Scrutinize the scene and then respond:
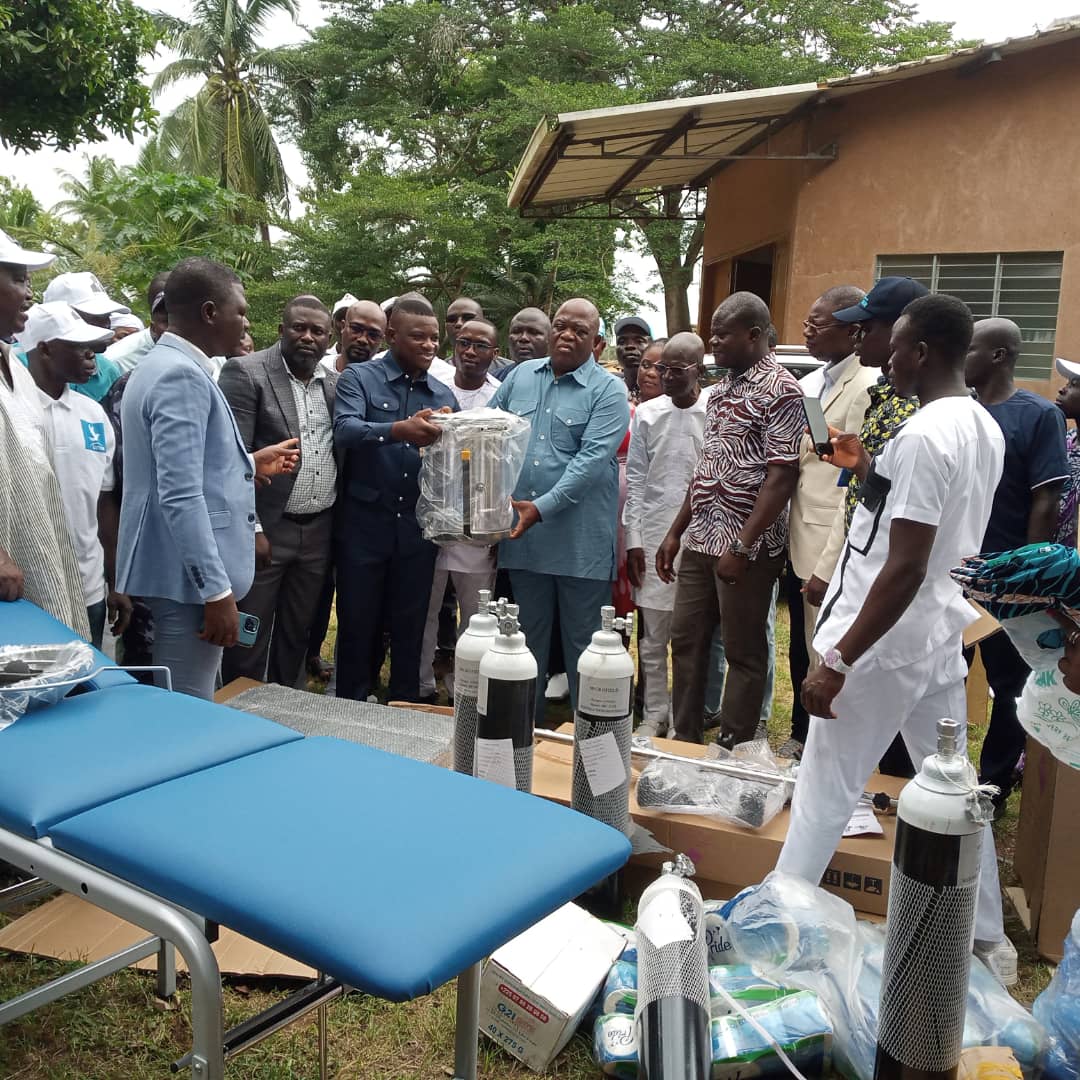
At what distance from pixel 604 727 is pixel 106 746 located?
4.09 feet

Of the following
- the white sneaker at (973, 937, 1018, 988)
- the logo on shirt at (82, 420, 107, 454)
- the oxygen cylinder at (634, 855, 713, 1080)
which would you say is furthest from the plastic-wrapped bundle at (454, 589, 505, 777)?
the logo on shirt at (82, 420, 107, 454)

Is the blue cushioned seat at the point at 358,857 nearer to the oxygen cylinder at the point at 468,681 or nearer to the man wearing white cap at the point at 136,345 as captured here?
the oxygen cylinder at the point at 468,681

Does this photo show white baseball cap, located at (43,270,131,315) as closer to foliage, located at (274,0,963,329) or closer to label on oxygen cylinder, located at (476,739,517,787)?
label on oxygen cylinder, located at (476,739,517,787)

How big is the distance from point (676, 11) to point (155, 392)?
18581 millimetres

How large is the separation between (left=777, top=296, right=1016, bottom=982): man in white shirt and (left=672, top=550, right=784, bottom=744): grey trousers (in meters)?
1.25

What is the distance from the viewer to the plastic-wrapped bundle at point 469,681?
2.74 meters

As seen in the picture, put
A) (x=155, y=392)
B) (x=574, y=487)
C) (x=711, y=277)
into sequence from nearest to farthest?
(x=155, y=392) < (x=574, y=487) < (x=711, y=277)

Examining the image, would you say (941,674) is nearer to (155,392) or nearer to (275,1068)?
(275,1068)

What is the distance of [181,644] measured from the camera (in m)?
3.10

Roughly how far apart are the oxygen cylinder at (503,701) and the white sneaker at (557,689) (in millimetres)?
2664

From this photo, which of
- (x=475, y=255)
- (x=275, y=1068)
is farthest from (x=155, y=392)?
(x=475, y=255)

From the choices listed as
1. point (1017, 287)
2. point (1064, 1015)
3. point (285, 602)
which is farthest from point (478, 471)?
point (1017, 287)

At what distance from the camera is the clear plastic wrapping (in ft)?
9.89

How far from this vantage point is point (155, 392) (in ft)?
9.52
